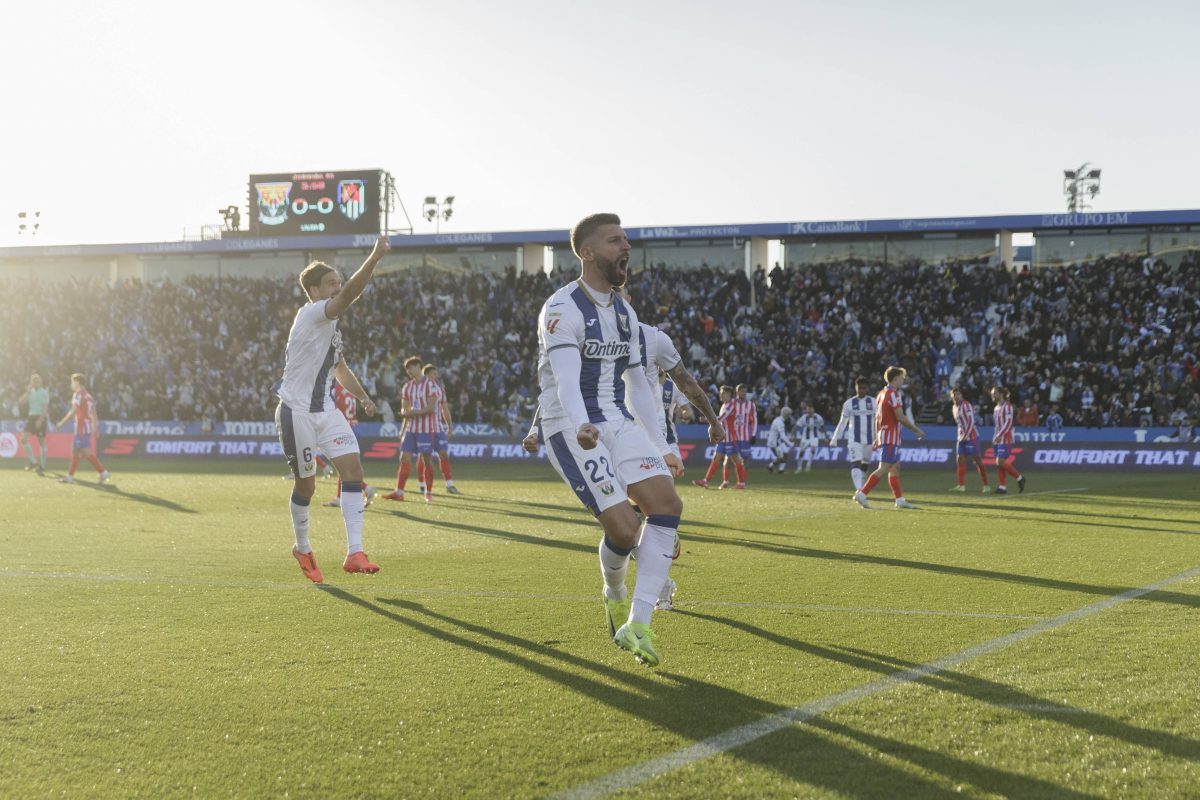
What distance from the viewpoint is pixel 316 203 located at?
49219 mm

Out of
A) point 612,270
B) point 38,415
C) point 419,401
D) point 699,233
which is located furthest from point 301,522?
point 699,233

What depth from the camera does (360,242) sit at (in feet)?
157

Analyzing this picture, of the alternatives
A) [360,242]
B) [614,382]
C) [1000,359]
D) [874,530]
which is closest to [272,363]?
[360,242]

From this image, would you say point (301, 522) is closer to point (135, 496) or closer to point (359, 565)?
point (359, 565)

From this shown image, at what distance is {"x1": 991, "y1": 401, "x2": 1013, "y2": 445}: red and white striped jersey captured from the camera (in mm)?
22312

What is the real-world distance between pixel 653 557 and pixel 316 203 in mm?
45843

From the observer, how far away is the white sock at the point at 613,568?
21.3ft

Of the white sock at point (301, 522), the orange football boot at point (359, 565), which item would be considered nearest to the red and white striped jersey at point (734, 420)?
the white sock at point (301, 522)

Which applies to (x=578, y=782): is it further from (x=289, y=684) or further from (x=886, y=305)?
(x=886, y=305)

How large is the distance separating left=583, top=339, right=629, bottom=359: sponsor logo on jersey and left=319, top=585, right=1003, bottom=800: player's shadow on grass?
1.68 metres

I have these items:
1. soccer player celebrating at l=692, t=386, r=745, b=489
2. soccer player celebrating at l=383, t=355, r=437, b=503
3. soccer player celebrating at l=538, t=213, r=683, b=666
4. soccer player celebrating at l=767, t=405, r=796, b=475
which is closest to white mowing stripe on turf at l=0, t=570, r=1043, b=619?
soccer player celebrating at l=538, t=213, r=683, b=666

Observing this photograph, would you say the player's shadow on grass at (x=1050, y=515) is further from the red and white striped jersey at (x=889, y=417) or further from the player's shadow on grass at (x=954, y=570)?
the player's shadow on grass at (x=954, y=570)

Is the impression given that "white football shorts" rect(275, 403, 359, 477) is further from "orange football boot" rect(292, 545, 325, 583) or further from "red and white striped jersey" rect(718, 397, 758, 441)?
"red and white striped jersey" rect(718, 397, 758, 441)

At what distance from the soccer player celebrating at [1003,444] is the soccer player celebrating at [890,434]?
428 cm
